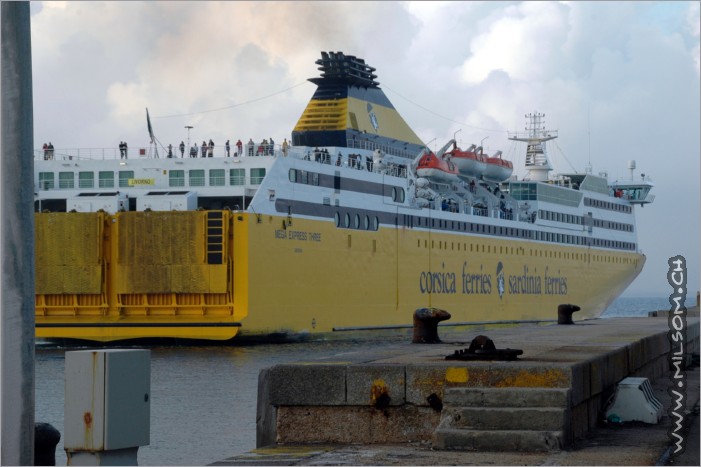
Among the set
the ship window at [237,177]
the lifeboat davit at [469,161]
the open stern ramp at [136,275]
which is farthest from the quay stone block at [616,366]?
the lifeboat davit at [469,161]

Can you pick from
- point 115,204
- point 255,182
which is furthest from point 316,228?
point 115,204

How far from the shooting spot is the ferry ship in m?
31.7

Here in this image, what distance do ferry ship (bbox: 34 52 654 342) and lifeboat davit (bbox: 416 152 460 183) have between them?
0.06m

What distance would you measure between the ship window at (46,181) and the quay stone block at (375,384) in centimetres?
2839

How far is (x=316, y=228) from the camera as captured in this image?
1393 inches

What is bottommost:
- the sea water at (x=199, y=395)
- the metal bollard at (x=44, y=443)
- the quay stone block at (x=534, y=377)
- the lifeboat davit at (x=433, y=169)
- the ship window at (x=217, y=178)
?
the sea water at (x=199, y=395)

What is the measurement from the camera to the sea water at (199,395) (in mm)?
15555

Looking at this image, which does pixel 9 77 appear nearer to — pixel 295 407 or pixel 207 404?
pixel 295 407

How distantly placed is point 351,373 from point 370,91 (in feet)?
122

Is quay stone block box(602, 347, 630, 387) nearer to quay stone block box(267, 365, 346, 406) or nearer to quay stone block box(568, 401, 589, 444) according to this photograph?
quay stone block box(568, 401, 589, 444)

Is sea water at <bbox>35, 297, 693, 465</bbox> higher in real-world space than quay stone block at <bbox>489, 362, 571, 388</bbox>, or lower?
lower

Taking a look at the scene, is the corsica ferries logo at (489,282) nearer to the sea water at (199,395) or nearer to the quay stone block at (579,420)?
the sea water at (199,395)

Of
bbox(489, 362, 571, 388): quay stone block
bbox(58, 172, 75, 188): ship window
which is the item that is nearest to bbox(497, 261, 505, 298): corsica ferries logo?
bbox(58, 172, 75, 188): ship window

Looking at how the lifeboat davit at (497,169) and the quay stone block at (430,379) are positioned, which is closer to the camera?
the quay stone block at (430,379)
